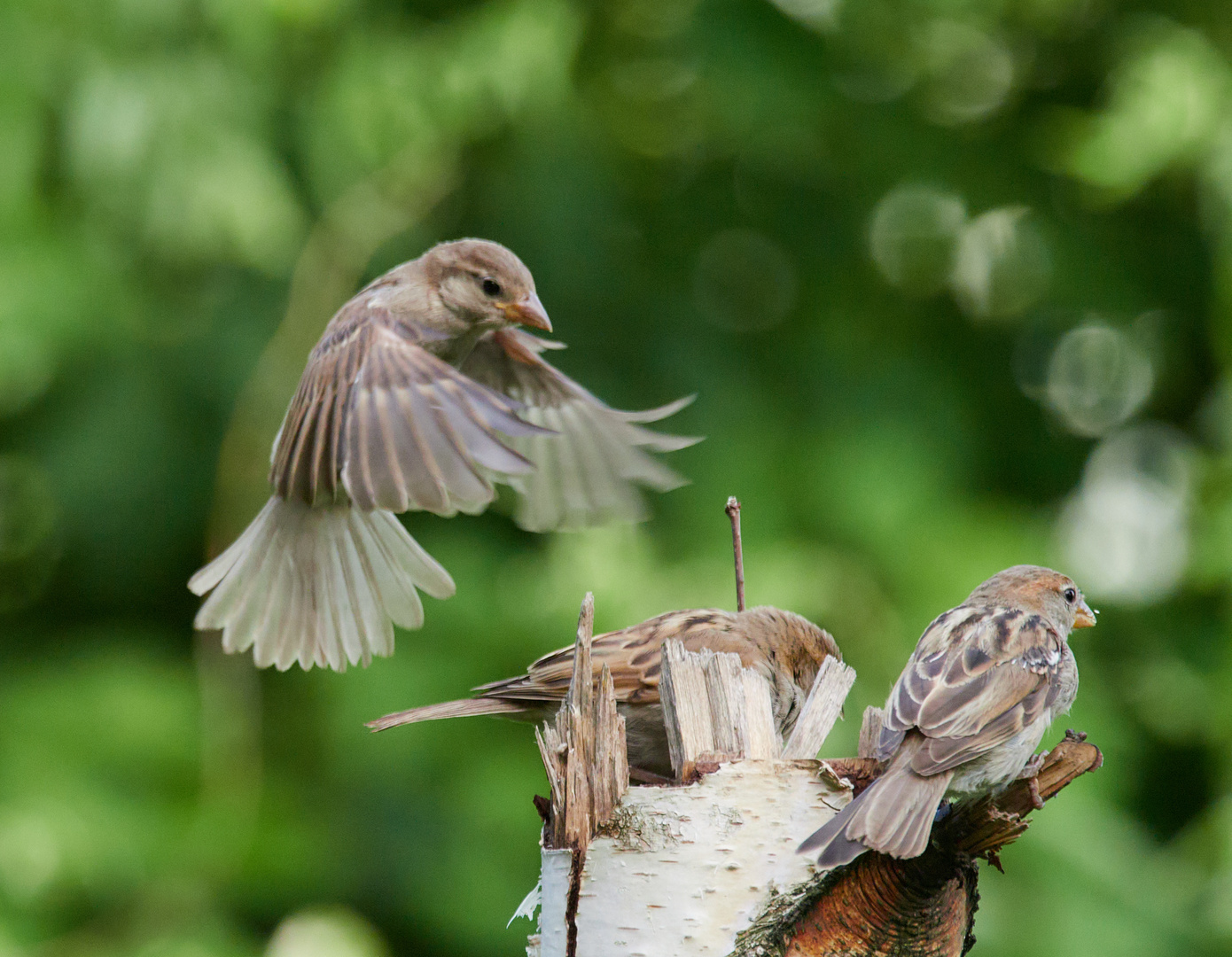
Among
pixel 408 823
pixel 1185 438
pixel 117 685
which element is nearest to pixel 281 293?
pixel 117 685

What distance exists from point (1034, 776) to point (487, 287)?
6.47 ft

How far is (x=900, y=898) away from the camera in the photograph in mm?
2418

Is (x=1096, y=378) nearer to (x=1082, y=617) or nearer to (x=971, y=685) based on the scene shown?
(x=1082, y=617)

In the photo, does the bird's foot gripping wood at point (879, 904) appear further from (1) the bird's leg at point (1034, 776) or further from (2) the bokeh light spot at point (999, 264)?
(2) the bokeh light spot at point (999, 264)

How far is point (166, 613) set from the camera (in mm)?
6652

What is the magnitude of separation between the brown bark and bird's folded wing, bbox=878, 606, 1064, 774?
0.43 ft

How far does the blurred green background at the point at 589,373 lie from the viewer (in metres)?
5.38

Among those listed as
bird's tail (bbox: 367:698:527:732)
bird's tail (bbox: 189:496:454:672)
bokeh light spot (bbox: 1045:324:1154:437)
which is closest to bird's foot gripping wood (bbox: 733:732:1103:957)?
bird's tail (bbox: 367:698:527:732)

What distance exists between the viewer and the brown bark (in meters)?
2.41

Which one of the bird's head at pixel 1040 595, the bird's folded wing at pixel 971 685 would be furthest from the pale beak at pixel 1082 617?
the bird's folded wing at pixel 971 685

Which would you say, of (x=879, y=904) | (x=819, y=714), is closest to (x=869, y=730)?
(x=819, y=714)

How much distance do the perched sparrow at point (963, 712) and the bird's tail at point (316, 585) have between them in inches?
58.2

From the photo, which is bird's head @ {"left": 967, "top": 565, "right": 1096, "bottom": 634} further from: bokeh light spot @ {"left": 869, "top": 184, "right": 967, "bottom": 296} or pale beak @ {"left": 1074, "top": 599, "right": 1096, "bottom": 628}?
bokeh light spot @ {"left": 869, "top": 184, "right": 967, "bottom": 296}

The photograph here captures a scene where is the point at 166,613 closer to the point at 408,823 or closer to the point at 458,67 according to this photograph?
the point at 408,823
